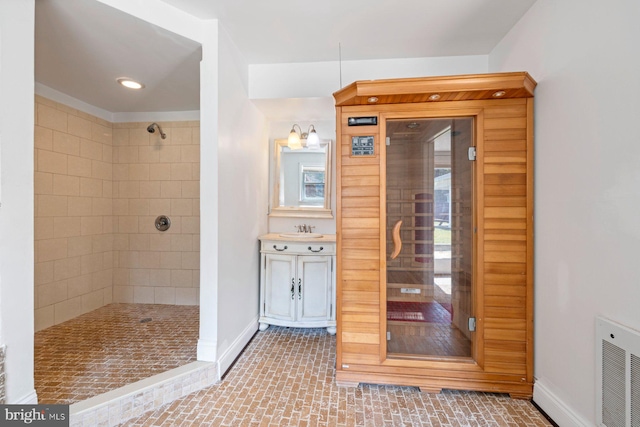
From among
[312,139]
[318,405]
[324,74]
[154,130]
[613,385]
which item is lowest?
[318,405]

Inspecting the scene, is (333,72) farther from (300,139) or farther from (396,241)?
(396,241)

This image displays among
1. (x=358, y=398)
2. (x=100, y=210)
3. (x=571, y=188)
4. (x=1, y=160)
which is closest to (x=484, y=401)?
(x=358, y=398)

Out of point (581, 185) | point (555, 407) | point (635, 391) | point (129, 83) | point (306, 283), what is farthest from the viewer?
point (306, 283)

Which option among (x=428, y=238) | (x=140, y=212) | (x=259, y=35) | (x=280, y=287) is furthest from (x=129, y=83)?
(x=428, y=238)

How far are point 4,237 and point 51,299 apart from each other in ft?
6.32

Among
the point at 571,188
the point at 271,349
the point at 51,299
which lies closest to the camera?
the point at 571,188

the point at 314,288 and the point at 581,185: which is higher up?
the point at 581,185

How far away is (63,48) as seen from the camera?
1856 millimetres

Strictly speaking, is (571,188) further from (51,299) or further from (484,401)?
(51,299)

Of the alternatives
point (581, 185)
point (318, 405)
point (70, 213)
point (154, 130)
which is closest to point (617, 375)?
point (581, 185)

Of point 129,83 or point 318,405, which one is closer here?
point 318,405

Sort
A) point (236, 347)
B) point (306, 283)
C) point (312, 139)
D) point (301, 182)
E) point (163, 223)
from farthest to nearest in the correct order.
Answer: point (163, 223) → point (301, 182) → point (312, 139) → point (306, 283) → point (236, 347)

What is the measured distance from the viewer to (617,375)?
1160 mm

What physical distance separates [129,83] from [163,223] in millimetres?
1512
